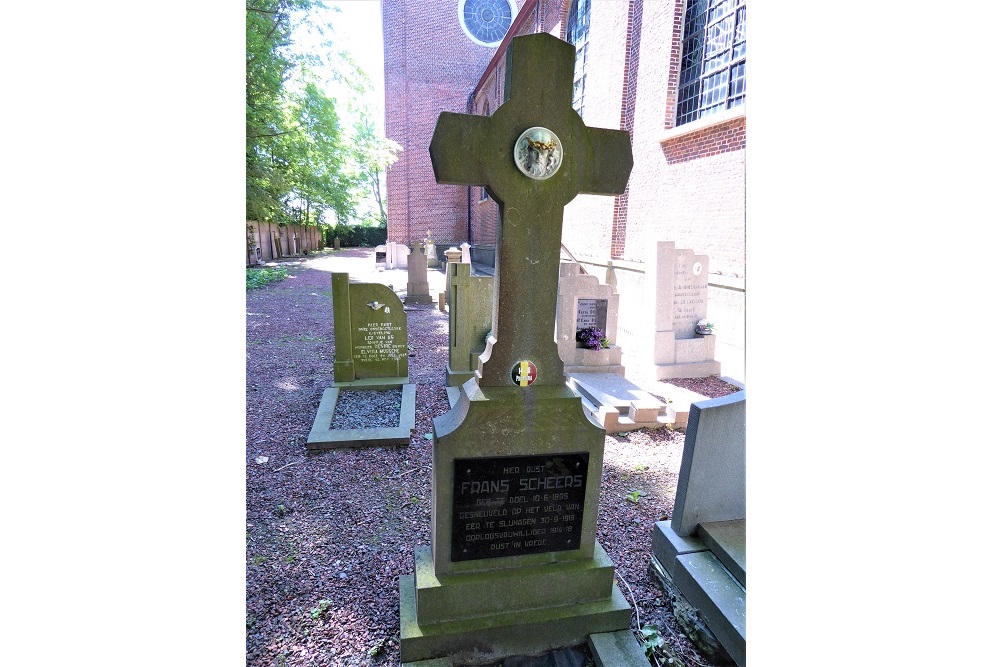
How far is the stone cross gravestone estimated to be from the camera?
2.15 metres

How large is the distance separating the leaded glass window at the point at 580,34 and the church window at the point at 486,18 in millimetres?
8510

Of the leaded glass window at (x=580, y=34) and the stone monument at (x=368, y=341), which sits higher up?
the leaded glass window at (x=580, y=34)

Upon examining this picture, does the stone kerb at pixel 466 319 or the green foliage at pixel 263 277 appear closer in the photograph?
the stone kerb at pixel 466 319

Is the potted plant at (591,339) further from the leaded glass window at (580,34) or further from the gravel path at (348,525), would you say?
the leaded glass window at (580,34)

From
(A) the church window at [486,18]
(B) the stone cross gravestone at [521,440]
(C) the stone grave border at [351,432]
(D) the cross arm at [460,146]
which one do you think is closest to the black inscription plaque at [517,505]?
(B) the stone cross gravestone at [521,440]

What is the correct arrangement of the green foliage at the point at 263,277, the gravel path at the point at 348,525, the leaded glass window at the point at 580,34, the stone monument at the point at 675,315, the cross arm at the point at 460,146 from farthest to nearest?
1. the green foliage at the point at 263,277
2. the leaded glass window at the point at 580,34
3. the stone monument at the point at 675,315
4. the gravel path at the point at 348,525
5. the cross arm at the point at 460,146

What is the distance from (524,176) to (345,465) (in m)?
3.13

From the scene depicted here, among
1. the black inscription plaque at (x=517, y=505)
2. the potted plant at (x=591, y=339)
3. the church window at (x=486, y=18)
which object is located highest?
the church window at (x=486, y=18)

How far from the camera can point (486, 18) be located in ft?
76.7

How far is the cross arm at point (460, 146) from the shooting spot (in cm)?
209

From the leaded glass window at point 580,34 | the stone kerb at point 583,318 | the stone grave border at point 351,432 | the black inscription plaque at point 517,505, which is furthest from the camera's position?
the leaded glass window at point 580,34

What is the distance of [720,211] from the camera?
327 inches

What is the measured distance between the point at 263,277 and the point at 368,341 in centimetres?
1247

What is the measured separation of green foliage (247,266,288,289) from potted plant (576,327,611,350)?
39.3 ft
